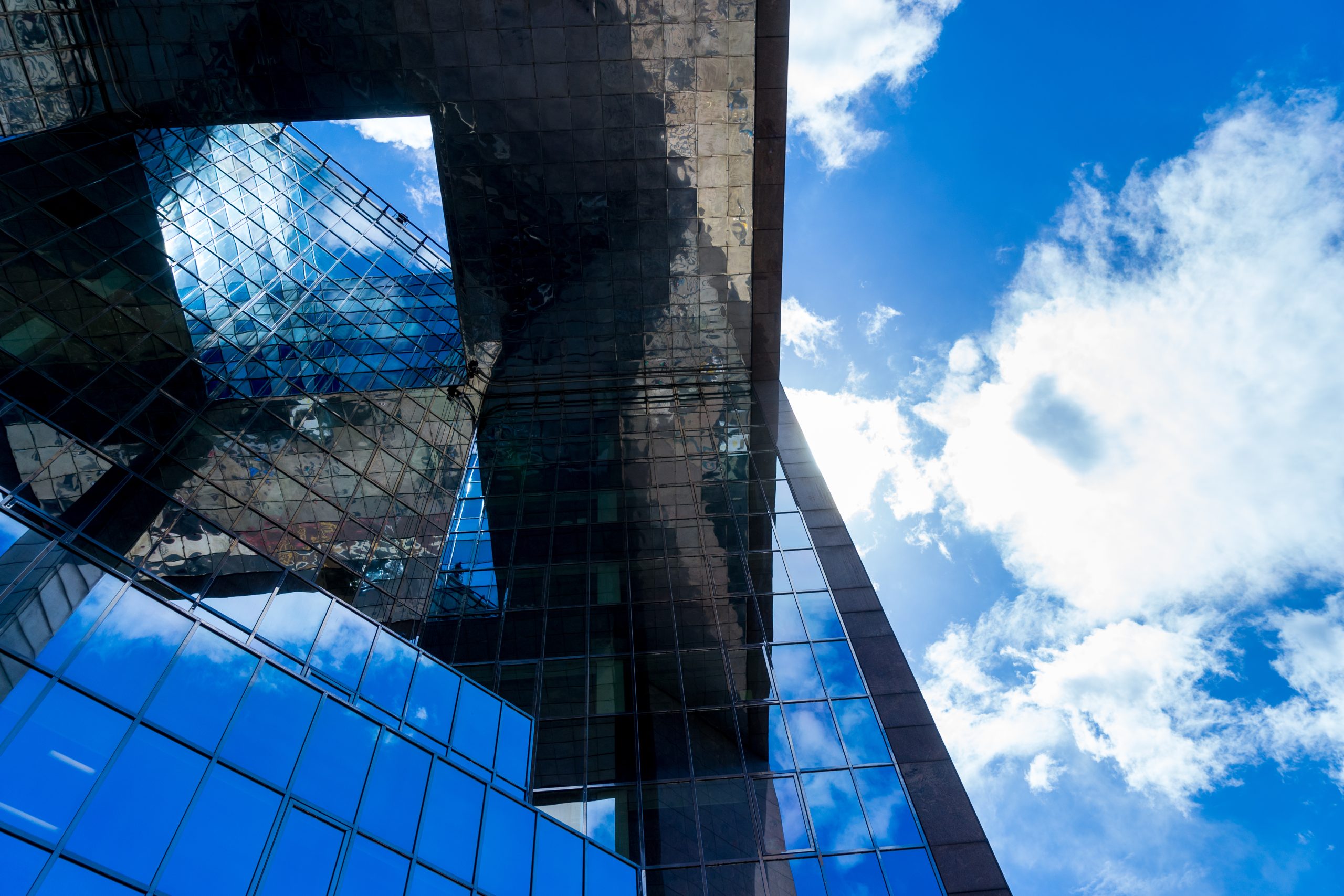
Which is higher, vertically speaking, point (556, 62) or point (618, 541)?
point (556, 62)

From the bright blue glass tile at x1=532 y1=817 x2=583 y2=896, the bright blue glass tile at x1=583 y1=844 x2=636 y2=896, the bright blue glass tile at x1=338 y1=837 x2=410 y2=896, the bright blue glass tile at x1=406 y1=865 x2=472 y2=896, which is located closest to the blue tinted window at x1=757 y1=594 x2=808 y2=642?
the bright blue glass tile at x1=583 y1=844 x2=636 y2=896

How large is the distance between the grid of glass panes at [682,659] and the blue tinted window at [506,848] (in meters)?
3.05

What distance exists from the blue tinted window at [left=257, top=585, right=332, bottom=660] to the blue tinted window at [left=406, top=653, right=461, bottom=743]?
2.75 metres

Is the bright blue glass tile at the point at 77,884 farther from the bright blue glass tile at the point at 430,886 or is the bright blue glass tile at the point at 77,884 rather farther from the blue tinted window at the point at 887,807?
the blue tinted window at the point at 887,807

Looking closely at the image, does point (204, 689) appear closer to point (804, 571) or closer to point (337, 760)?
point (337, 760)

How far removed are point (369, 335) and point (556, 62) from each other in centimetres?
1423

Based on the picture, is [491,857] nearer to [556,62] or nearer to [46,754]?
[46,754]

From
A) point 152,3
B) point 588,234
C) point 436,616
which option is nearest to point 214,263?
point 152,3

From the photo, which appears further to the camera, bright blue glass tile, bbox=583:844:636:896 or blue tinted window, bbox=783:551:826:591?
blue tinted window, bbox=783:551:826:591

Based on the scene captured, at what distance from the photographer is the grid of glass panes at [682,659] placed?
17.4 meters

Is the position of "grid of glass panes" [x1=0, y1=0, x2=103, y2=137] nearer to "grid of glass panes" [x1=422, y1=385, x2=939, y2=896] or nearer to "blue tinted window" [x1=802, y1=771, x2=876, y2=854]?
"grid of glass panes" [x1=422, y1=385, x2=939, y2=896]

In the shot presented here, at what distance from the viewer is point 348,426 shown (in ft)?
92.3

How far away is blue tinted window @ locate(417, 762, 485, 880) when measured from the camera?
12695mm

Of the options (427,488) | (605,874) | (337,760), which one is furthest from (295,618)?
(427,488)
